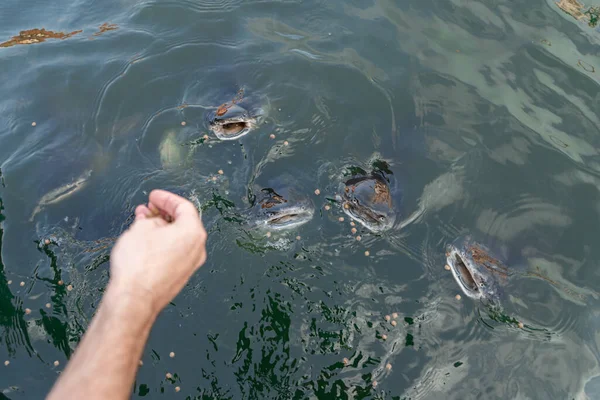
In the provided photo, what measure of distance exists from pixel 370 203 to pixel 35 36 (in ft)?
18.9

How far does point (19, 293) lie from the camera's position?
4.31 metres

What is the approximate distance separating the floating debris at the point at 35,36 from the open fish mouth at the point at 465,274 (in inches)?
244

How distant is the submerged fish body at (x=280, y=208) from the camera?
15.3 feet

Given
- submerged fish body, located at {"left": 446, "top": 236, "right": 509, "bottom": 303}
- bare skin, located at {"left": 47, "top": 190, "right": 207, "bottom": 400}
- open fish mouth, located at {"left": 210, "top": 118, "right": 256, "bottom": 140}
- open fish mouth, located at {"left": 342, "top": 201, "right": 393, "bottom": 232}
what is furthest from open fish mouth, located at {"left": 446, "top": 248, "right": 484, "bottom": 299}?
bare skin, located at {"left": 47, "top": 190, "right": 207, "bottom": 400}

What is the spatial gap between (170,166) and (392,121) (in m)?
2.67

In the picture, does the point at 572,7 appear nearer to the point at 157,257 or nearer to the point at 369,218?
the point at 369,218

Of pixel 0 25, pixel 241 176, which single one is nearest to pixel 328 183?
pixel 241 176

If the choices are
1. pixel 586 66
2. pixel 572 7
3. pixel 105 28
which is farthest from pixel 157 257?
pixel 572 7

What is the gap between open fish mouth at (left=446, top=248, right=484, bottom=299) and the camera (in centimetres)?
439

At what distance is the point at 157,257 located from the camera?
96.5 inches

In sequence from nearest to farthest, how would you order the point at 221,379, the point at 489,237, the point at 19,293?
the point at 221,379 → the point at 19,293 → the point at 489,237

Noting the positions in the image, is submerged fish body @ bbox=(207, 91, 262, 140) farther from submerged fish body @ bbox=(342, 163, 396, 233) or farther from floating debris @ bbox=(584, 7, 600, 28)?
floating debris @ bbox=(584, 7, 600, 28)

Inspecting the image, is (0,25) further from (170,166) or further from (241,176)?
→ (241,176)

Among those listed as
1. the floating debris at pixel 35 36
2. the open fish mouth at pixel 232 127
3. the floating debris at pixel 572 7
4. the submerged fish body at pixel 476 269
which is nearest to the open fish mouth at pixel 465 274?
the submerged fish body at pixel 476 269
